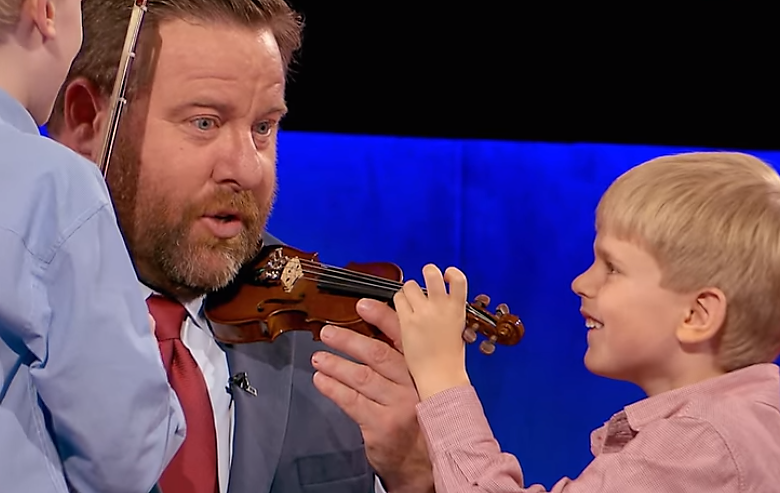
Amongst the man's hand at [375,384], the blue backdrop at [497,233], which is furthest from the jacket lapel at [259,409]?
the blue backdrop at [497,233]

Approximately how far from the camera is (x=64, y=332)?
3.55 ft

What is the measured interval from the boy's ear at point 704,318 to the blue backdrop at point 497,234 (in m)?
1.19

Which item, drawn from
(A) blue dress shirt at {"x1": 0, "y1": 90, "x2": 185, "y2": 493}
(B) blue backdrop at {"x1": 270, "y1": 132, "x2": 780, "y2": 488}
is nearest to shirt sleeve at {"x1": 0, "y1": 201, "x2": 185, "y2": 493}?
(A) blue dress shirt at {"x1": 0, "y1": 90, "x2": 185, "y2": 493}

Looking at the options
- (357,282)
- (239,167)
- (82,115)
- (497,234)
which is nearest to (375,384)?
(357,282)

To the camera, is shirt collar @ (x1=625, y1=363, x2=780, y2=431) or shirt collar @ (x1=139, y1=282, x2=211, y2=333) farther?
shirt collar @ (x1=139, y1=282, x2=211, y2=333)

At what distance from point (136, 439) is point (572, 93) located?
1.57 meters

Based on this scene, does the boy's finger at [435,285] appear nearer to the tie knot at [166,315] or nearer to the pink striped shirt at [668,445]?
the pink striped shirt at [668,445]

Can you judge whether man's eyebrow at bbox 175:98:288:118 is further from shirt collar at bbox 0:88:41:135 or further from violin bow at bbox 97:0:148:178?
shirt collar at bbox 0:88:41:135

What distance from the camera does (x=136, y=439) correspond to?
44.0 inches

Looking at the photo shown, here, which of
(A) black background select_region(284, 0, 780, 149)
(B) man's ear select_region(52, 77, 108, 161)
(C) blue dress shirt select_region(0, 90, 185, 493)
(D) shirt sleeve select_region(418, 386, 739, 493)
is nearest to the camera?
(C) blue dress shirt select_region(0, 90, 185, 493)

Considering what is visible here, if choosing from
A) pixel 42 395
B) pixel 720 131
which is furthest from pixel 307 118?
pixel 42 395

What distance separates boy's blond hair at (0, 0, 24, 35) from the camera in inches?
44.9

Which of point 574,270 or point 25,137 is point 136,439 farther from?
point 574,270

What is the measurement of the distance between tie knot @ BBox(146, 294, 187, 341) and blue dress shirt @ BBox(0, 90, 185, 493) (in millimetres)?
308
